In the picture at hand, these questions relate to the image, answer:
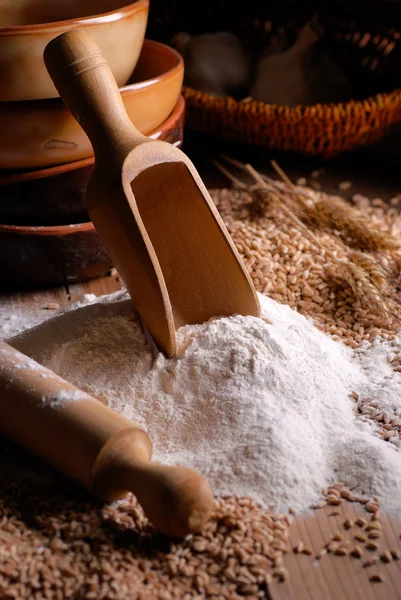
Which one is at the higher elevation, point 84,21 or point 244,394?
point 84,21

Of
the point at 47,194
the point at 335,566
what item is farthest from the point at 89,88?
the point at 335,566

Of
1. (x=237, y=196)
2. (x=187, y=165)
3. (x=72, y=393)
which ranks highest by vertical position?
(x=187, y=165)

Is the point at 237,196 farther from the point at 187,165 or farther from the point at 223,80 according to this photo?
the point at 187,165

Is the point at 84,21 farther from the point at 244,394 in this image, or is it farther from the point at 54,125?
the point at 244,394

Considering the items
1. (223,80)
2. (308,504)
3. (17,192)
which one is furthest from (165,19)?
(308,504)

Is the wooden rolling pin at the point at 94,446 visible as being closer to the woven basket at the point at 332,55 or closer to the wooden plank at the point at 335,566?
the wooden plank at the point at 335,566

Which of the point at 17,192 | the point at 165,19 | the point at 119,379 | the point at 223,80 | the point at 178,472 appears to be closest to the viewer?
the point at 178,472

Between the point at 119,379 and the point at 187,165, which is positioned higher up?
the point at 187,165
